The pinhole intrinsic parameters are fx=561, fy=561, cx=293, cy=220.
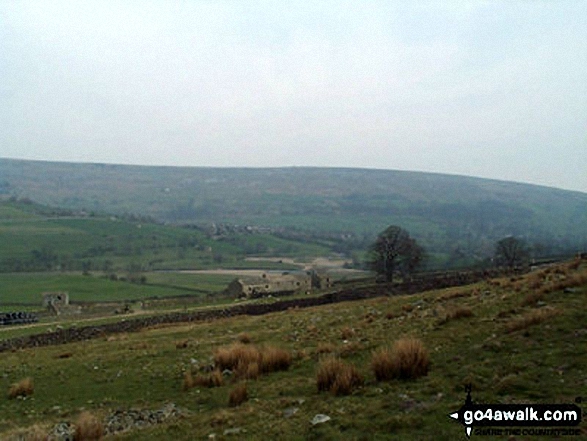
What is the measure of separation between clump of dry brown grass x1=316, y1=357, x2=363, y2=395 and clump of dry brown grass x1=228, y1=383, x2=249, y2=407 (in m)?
1.48

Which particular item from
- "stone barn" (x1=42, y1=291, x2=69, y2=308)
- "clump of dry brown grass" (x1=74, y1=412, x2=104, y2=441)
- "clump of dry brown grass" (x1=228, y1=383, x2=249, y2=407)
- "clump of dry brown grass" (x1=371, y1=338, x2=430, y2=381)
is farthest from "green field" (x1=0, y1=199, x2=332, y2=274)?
"clump of dry brown grass" (x1=371, y1=338, x2=430, y2=381)

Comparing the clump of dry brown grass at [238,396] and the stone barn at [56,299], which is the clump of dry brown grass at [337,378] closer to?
the clump of dry brown grass at [238,396]

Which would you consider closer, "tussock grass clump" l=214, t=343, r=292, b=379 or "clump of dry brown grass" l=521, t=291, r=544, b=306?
"tussock grass clump" l=214, t=343, r=292, b=379

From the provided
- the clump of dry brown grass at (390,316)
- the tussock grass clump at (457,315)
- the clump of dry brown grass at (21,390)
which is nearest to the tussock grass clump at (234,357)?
the clump of dry brown grass at (21,390)

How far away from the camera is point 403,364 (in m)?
10.9

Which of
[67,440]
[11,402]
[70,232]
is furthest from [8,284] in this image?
[67,440]

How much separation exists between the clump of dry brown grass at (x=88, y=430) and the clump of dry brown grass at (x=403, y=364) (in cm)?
522

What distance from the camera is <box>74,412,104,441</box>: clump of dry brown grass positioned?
31.8 feet

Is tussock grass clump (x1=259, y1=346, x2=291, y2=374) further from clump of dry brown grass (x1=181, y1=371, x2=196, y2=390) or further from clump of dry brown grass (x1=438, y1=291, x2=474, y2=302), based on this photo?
clump of dry brown grass (x1=438, y1=291, x2=474, y2=302)

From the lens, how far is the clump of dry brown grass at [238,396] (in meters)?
11.0

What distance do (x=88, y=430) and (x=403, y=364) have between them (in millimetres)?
5891

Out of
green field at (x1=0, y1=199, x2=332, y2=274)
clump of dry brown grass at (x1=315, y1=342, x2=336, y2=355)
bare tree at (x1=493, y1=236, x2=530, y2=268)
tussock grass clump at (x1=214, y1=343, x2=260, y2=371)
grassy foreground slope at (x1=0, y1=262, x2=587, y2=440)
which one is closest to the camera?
grassy foreground slope at (x1=0, y1=262, x2=587, y2=440)

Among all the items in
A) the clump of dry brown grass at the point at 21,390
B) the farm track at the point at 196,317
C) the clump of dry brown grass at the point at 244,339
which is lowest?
the farm track at the point at 196,317

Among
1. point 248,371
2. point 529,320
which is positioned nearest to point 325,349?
point 248,371
